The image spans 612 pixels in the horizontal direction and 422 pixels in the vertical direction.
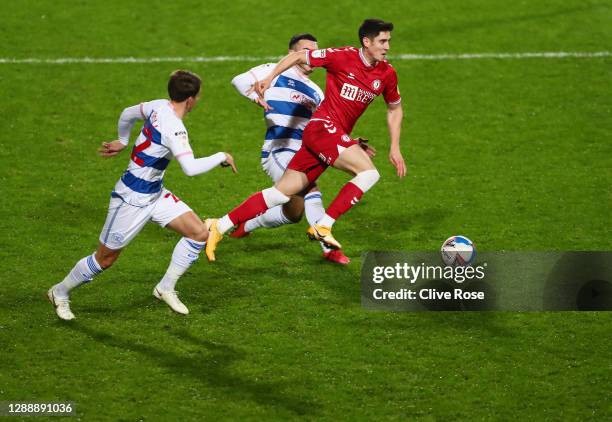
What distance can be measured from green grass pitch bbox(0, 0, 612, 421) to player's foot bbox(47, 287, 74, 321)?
0.11 meters

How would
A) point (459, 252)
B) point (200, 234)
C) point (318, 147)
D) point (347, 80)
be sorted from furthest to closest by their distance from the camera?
point (459, 252) → point (347, 80) → point (318, 147) → point (200, 234)

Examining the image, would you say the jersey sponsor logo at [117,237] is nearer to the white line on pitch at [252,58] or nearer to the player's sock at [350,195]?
the player's sock at [350,195]

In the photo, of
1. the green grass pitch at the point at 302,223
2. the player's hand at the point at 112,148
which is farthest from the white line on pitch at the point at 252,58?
the player's hand at the point at 112,148

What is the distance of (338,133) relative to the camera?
35.8 ft

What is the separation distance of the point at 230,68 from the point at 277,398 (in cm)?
878

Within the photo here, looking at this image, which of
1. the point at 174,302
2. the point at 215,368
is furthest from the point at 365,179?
the point at 215,368

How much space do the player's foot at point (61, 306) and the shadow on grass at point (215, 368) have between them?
87 mm

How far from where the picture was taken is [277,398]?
9.13 meters

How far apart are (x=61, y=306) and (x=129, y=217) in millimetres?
1133

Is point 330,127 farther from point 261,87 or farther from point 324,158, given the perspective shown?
point 261,87

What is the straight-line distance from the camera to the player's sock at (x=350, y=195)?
10766mm

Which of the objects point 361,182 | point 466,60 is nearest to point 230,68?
point 466,60

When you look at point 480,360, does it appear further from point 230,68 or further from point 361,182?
point 230,68

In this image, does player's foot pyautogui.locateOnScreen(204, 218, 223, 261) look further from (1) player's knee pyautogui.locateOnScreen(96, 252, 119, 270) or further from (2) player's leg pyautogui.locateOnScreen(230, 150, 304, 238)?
(2) player's leg pyautogui.locateOnScreen(230, 150, 304, 238)
